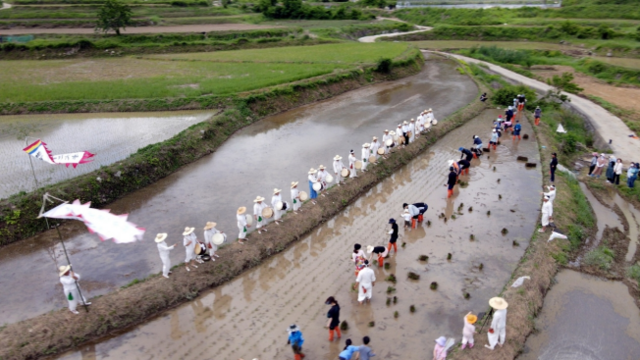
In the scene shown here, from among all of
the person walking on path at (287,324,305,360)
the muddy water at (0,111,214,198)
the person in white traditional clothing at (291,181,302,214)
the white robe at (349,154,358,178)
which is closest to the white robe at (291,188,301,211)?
the person in white traditional clothing at (291,181,302,214)

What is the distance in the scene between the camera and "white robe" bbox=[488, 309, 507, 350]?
30.0ft

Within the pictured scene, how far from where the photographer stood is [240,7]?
5784 centimetres

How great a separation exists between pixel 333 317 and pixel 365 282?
4.66 ft

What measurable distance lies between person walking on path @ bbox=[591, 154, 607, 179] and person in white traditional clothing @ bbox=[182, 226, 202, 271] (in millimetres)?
15724

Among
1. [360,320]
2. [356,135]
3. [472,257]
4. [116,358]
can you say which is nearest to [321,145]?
[356,135]

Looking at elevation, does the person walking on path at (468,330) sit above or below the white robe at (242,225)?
below

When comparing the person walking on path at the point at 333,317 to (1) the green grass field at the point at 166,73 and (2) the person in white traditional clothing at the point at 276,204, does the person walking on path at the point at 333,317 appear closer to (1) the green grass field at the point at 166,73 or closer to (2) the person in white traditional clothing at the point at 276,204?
(2) the person in white traditional clothing at the point at 276,204

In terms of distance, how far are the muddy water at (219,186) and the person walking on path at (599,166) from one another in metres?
8.34

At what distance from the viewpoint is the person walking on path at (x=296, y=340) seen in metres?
8.82

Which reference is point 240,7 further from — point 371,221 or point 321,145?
point 371,221

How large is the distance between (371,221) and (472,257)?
129 inches

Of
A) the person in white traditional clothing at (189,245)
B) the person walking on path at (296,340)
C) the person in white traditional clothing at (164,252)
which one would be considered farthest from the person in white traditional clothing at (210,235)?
the person walking on path at (296,340)

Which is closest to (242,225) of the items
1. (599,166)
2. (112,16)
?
(599,166)

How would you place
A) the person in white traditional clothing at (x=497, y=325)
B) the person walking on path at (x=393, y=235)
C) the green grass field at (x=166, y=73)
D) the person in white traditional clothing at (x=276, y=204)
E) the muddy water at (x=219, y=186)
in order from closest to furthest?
1. the person in white traditional clothing at (x=497, y=325)
2. the muddy water at (x=219, y=186)
3. the person walking on path at (x=393, y=235)
4. the person in white traditional clothing at (x=276, y=204)
5. the green grass field at (x=166, y=73)
